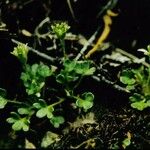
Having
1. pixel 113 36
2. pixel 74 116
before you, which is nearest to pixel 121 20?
pixel 113 36

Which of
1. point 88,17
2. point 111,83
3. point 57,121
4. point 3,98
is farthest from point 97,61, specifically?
point 3,98

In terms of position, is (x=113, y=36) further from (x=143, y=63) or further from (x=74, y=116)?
(x=74, y=116)

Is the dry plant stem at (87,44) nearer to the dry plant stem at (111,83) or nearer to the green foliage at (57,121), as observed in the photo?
the dry plant stem at (111,83)

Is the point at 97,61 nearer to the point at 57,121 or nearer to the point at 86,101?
the point at 86,101

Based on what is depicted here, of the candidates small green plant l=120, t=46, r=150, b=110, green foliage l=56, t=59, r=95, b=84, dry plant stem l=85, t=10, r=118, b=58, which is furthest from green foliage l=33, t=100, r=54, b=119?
dry plant stem l=85, t=10, r=118, b=58

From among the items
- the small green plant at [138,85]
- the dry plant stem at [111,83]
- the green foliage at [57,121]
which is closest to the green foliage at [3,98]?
the green foliage at [57,121]
